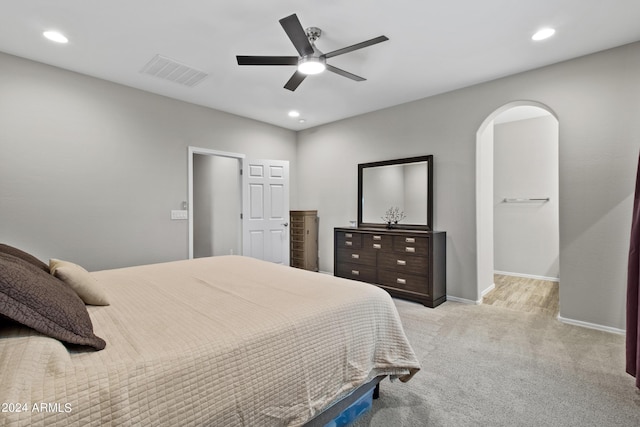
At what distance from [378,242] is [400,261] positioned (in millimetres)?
396

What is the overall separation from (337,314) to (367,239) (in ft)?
8.97

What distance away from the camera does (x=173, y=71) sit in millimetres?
3213

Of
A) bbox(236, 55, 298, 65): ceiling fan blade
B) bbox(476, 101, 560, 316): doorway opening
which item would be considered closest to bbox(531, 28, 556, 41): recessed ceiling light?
bbox(476, 101, 560, 316): doorway opening

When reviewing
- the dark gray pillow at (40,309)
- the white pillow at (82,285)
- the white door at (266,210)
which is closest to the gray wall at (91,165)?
the white door at (266,210)

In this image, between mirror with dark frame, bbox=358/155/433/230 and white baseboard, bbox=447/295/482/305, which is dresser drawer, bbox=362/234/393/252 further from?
white baseboard, bbox=447/295/482/305

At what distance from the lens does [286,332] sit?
4.09 feet

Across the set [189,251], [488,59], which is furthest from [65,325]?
[488,59]

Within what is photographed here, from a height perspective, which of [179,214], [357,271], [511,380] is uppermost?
[179,214]

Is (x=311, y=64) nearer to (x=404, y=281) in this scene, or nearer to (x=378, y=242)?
(x=378, y=242)

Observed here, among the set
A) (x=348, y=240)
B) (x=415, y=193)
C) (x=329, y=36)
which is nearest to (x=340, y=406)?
(x=329, y=36)

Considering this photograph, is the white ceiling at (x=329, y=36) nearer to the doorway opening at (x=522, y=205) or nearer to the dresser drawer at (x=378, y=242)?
the doorway opening at (x=522, y=205)

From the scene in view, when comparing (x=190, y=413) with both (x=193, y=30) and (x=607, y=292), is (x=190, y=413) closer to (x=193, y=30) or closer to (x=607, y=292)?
(x=193, y=30)

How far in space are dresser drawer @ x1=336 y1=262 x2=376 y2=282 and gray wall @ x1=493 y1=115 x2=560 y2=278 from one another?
283 centimetres

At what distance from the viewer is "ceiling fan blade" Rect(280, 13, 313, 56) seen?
1952 mm
